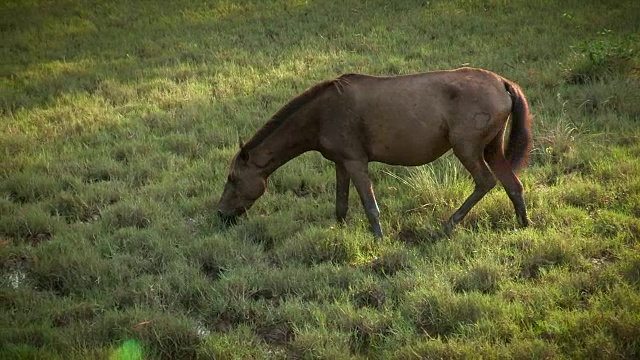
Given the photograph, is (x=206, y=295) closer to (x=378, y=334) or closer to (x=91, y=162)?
(x=378, y=334)

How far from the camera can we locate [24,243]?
7379mm

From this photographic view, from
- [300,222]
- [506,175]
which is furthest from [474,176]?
[300,222]

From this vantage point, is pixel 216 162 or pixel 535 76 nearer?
pixel 216 162

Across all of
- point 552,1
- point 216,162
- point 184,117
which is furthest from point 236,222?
point 552,1

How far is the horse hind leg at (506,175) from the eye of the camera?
6863 mm

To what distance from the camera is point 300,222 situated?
→ 7.47 m

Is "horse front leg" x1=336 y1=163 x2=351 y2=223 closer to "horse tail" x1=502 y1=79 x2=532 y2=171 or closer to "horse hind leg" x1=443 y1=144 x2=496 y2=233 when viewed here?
"horse hind leg" x1=443 y1=144 x2=496 y2=233

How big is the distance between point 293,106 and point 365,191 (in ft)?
3.77

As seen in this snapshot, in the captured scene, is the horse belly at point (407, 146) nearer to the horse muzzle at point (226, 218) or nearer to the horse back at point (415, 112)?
the horse back at point (415, 112)

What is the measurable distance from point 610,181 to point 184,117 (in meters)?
6.10

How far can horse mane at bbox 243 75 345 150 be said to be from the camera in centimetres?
720

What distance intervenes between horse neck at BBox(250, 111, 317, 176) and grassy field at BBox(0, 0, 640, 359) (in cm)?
62

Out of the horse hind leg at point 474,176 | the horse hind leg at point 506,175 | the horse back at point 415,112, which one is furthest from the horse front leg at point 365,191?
the horse hind leg at point 506,175

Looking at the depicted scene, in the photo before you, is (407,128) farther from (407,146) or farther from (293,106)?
(293,106)
